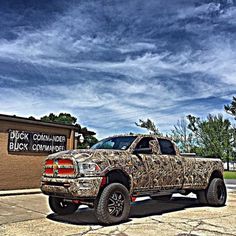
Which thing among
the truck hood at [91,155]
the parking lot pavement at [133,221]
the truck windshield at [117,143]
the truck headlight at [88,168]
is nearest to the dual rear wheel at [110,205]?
the parking lot pavement at [133,221]

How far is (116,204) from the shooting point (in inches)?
274

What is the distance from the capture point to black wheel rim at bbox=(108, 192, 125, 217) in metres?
6.86

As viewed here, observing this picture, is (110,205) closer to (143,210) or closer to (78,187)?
(78,187)

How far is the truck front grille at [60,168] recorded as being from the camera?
6.69m

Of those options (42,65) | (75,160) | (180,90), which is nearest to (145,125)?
(180,90)

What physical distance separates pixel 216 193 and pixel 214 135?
111ft

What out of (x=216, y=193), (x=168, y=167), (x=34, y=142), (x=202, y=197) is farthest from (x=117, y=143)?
(x=34, y=142)

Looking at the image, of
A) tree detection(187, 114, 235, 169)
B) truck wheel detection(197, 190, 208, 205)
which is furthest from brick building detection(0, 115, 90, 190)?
tree detection(187, 114, 235, 169)

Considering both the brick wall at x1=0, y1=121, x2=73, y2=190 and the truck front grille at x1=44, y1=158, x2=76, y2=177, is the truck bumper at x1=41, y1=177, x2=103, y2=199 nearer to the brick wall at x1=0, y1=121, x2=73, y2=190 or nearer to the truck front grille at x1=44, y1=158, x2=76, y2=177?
the truck front grille at x1=44, y1=158, x2=76, y2=177

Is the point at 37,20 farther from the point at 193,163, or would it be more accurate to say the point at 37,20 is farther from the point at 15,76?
the point at 15,76

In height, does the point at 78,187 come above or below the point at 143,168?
below

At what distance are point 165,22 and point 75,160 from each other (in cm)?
953

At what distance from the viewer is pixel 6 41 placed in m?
13.7

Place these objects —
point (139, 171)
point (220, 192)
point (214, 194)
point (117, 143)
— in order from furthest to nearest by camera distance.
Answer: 1. point (220, 192)
2. point (214, 194)
3. point (117, 143)
4. point (139, 171)
